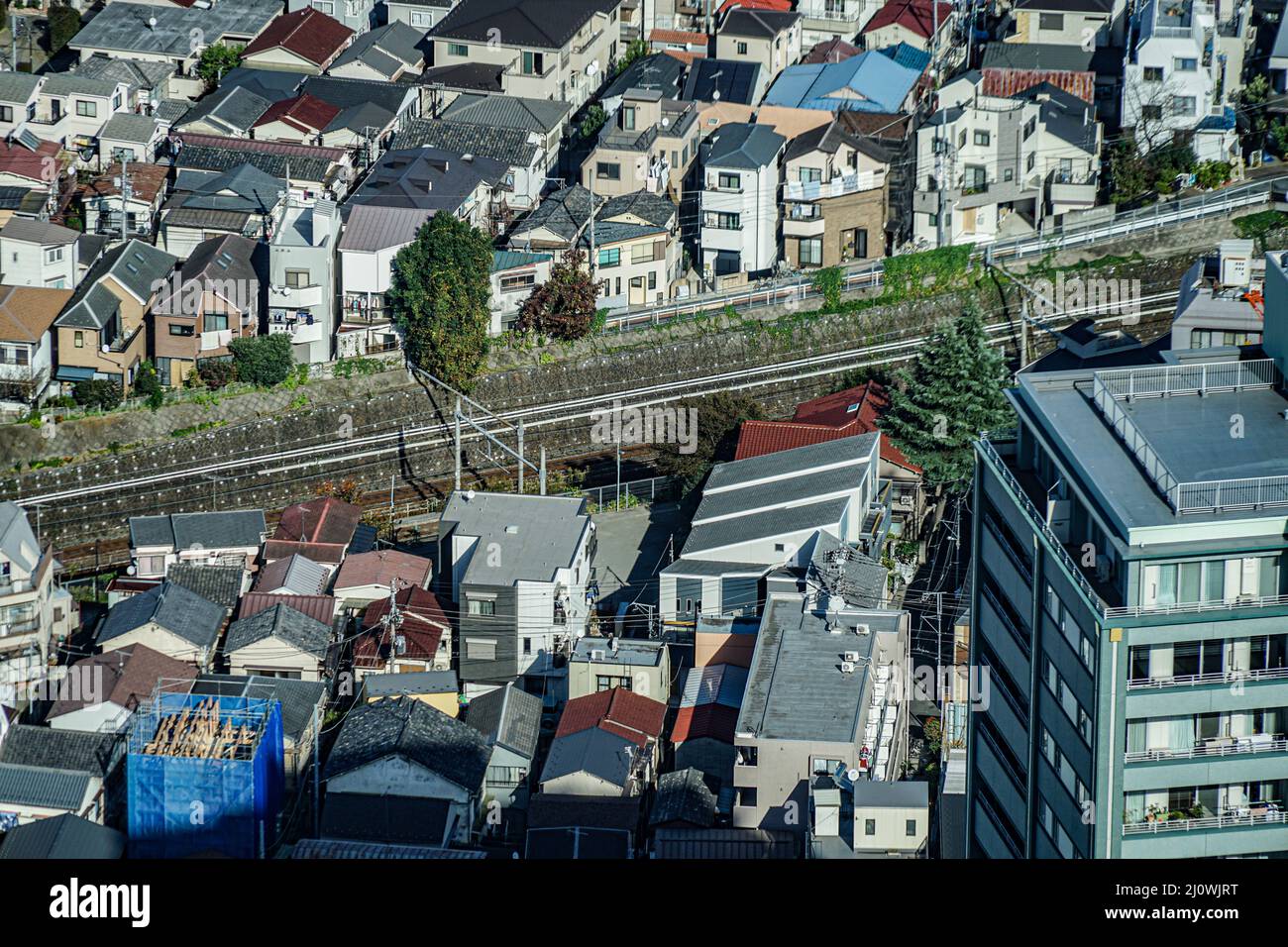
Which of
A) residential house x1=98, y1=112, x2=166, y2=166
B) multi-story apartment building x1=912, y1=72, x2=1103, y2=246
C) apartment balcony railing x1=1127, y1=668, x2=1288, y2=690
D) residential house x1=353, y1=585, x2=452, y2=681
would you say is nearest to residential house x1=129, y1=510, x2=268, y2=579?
residential house x1=353, y1=585, x2=452, y2=681

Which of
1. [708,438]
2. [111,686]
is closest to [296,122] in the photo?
[708,438]

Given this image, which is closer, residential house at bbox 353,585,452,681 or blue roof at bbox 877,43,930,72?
residential house at bbox 353,585,452,681

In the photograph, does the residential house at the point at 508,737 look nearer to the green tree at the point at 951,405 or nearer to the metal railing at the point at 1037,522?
the green tree at the point at 951,405

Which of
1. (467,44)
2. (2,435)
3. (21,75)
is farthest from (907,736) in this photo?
(21,75)

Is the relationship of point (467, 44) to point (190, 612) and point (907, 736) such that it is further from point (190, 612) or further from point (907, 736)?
point (907, 736)

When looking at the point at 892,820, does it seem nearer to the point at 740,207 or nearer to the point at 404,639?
the point at 404,639

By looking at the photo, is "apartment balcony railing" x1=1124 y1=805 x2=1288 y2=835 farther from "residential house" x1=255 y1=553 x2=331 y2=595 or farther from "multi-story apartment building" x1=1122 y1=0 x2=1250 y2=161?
"multi-story apartment building" x1=1122 y1=0 x2=1250 y2=161
